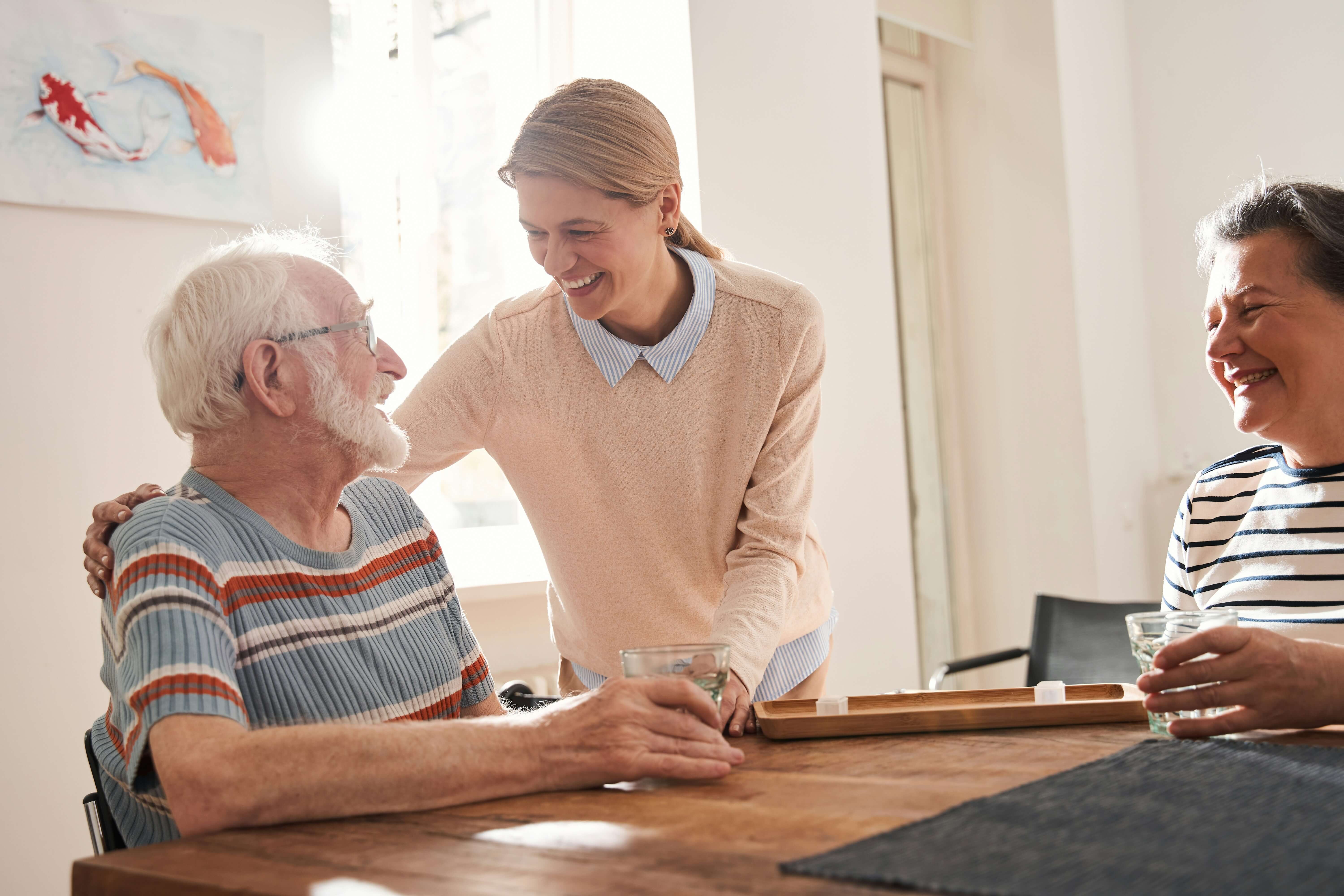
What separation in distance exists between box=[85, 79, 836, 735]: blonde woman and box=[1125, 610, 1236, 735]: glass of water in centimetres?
68

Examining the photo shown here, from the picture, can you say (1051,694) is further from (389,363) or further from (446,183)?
(446,183)

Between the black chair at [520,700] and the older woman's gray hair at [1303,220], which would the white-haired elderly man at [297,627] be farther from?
the older woman's gray hair at [1303,220]

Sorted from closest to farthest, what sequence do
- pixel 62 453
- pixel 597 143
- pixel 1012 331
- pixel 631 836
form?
pixel 631 836
pixel 597 143
pixel 62 453
pixel 1012 331

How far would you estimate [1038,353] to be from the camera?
179 inches

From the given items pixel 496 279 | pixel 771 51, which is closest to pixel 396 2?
pixel 496 279

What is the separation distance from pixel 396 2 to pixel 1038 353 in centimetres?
285

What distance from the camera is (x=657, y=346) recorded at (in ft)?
6.20

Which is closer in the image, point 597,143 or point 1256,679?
point 1256,679

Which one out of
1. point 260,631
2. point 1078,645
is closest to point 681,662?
point 260,631

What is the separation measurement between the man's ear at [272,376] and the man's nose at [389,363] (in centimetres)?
15

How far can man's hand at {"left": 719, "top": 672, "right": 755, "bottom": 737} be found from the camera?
4.55 ft

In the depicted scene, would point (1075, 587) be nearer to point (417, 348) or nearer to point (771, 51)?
point (771, 51)

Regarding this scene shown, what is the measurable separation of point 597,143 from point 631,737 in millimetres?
988

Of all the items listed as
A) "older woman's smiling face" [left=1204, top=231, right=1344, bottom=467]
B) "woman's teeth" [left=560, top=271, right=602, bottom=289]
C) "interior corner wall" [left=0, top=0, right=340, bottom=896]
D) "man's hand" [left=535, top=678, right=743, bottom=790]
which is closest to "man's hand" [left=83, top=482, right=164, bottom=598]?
"man's hand" [left=535, top=678, right=743, bottom=790]
